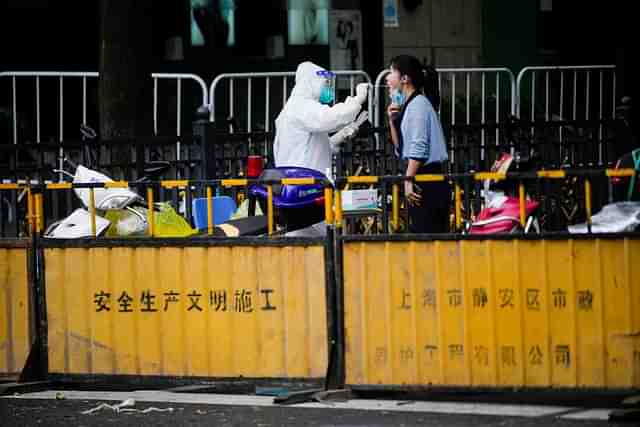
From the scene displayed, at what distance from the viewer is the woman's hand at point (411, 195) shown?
1087 centimetres

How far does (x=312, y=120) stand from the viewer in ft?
38.5

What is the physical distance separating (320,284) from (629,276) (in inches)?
74.1

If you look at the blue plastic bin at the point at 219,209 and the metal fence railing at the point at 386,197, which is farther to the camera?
the blue plastic bin at the point at 219,209

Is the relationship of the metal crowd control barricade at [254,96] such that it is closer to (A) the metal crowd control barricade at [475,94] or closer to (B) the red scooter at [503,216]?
(A) the metal crowd control barricade at [475,94]

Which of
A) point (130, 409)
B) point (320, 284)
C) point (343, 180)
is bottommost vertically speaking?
point (130, 409)

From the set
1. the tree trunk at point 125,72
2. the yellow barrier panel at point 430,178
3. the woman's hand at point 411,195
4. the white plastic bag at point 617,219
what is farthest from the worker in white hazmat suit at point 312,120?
Answer: the tree trunk at point 125,72

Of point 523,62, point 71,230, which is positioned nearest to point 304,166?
point 71,230

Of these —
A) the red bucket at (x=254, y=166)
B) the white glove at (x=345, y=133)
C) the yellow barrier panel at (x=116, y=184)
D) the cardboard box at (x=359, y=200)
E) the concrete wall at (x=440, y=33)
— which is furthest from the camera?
the concrete wall at (x=440, y=33)

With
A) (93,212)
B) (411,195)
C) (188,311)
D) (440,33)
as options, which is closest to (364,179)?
(411,195)

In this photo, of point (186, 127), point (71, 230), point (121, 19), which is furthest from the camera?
point (186, 127)

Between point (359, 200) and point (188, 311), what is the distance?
1669mm

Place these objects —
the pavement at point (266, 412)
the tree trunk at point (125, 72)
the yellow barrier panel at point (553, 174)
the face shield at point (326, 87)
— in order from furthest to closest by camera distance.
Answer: the tree trunk at point (125, 72)
the face shield at point (326, 87)
the yellow barrier panel at point (553, 174)
the pavement at point (266, 412)

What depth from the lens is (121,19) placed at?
50.1ft

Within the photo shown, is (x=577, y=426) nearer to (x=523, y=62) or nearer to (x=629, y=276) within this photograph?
(x=629, y=276)
